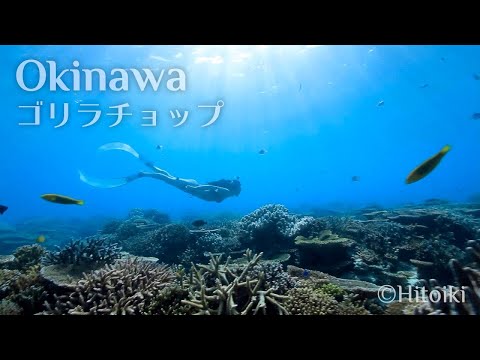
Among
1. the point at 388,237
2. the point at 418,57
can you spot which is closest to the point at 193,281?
the point at 388,237

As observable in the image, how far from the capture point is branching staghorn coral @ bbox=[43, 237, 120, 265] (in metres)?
4.81

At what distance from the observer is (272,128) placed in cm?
5166

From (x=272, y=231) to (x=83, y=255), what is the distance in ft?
12.9

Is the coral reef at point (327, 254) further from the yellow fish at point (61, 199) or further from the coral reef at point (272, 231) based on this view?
the yellow fish at point (61, 199)

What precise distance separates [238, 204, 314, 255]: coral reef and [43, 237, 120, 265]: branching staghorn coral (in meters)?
3.15

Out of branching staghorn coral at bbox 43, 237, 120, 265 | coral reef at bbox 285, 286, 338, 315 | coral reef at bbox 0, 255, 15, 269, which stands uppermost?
branching staghorn coral at bbox 43, 237, 120, 265

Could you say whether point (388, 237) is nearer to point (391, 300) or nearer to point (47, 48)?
point (391, 300)

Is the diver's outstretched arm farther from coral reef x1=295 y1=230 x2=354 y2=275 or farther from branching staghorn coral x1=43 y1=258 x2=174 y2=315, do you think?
coral reef x1=295 y1=230 x2=354 y2=275

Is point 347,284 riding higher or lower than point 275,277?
lower

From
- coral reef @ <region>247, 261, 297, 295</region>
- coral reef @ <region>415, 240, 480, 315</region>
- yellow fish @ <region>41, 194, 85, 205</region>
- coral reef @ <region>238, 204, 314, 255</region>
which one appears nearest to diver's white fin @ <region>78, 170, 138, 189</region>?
yellow fish @ <region>41, 194, 85, 205</region>

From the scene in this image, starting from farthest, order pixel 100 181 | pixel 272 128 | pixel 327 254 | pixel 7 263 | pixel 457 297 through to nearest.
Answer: pixel 272 128 < pixel 100 181 < pixel 7 263 < pixel 327 254 < pixel 457 297

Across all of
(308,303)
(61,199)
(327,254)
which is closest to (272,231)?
(327,254)

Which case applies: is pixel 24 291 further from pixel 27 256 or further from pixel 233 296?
pixel 233 296
